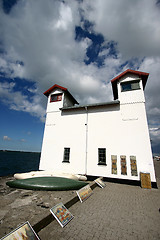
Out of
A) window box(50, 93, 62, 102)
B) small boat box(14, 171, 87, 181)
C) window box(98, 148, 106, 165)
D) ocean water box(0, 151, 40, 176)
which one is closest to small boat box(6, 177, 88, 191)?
small boat box(14, 171, 87, 181)

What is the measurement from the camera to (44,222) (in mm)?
3432

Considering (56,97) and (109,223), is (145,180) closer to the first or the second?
(109,223)

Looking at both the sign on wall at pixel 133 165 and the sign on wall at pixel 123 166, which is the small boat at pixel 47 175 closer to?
the sign on wall at pixel 123 166

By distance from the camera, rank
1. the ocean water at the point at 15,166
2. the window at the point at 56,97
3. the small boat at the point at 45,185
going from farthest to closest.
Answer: the ocean water at the point at 15,166 → the window at the point at 56,97 → the small boat at the point at 45,185

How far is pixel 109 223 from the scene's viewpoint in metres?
3.82

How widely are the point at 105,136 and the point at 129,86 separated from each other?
19.0ft

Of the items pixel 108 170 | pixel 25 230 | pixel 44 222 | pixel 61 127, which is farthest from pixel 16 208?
pixel 61 127

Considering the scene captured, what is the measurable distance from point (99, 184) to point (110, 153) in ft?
9.74

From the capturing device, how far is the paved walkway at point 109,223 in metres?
3.21

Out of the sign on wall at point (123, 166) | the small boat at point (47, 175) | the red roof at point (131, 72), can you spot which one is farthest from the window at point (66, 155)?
the red roof at point (131, 72)

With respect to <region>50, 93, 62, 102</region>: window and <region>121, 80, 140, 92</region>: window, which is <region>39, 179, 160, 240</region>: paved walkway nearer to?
<region>121, 80, 140, 92</region>: window

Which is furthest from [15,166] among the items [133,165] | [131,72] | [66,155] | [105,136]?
[131,72]

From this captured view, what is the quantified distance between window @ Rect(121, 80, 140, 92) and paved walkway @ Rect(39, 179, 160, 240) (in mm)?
9446

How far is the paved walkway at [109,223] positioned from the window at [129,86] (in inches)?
372
